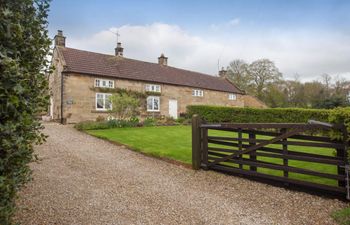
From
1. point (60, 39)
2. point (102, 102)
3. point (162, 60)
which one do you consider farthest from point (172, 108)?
point (60, 39)

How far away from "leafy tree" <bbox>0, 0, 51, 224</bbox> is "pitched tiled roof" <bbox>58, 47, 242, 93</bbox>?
18.1m

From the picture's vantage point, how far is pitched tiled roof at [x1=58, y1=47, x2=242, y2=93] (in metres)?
20.9

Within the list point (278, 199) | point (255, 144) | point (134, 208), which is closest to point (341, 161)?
point (278, 199)

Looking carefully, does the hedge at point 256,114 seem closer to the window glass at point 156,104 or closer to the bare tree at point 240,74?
the window glass at point 156,104

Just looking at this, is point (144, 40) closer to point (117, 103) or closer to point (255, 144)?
point (117, 103)

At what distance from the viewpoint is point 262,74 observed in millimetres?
43125

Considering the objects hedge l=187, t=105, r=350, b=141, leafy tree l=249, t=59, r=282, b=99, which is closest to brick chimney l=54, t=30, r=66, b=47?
hedge l=187, t=105, r=350, b=141

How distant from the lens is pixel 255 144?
625 cm

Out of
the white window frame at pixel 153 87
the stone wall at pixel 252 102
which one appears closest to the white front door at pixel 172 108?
the white window frame at pixel 153 87

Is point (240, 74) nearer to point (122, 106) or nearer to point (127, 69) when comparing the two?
point (127, 69)

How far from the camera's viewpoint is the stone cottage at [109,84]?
19547 mm

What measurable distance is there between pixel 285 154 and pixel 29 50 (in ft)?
18.6

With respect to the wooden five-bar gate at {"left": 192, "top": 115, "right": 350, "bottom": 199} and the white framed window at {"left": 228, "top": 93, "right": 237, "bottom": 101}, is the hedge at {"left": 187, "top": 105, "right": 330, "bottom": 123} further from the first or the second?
the wooden five-bar gate at {"left": 192, "top": 115, "right": 350, "bottom": 199}

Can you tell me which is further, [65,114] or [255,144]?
[65,114]
